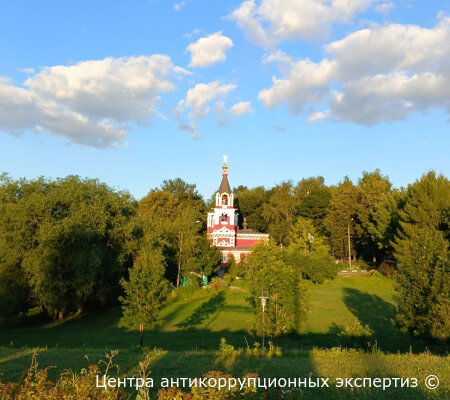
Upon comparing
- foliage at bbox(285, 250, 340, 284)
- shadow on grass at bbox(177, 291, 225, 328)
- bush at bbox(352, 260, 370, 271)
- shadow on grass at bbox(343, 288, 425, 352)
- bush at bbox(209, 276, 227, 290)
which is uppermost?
foliage at bbox(285, 250, 340, 284)

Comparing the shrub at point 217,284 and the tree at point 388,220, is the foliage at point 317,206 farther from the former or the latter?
the shrub at point 217,284

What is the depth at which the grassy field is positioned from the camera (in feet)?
32.6

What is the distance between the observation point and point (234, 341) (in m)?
20.9

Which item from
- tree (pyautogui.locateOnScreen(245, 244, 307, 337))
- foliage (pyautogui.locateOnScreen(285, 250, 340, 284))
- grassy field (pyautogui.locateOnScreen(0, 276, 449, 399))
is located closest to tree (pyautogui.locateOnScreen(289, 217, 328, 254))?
foliage (pyautogui.locateOnScreen(285, 250, 340, 284))

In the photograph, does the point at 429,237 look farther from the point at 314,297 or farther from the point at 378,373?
the point at 314,297

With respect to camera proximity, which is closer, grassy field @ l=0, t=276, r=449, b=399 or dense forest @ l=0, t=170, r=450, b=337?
grassy field @ l=0, t=276, r=449, b=399

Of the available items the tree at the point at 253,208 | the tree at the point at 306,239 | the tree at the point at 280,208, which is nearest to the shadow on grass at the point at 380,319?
the tree at the point at 306,239

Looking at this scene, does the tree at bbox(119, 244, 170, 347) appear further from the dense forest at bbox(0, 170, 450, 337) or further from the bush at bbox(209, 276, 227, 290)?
the bush at bbox(209, 276, 227, 290)

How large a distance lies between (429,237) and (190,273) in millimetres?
27276

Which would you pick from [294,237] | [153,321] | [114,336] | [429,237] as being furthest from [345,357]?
[294,237]

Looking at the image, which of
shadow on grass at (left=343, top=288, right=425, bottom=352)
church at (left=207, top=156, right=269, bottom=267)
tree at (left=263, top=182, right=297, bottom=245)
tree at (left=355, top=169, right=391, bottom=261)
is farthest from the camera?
tree at (left=263, top=182, right=297, bottom=245)

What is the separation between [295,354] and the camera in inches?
522
